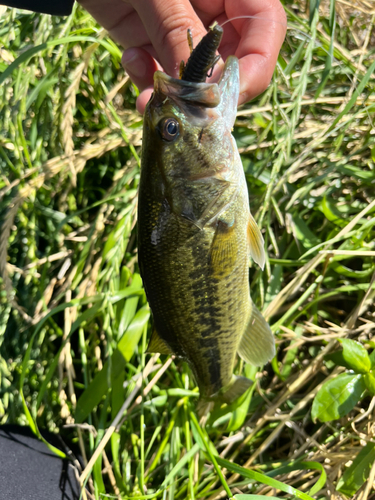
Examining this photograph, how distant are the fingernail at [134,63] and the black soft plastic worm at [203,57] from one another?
2.31ft

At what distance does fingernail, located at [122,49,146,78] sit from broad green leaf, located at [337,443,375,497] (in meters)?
2.38

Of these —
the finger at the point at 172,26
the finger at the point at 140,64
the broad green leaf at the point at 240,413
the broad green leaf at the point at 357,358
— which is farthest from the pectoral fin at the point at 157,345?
the finger at the point at 140,64

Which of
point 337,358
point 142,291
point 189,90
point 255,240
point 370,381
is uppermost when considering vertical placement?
point 189,90

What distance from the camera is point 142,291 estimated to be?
8.07ft

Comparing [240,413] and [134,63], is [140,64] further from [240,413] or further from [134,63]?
[240,413]

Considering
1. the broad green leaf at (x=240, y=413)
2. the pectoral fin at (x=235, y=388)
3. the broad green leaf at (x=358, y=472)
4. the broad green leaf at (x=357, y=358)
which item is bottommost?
the broad green leaf at (x=358, y=472)

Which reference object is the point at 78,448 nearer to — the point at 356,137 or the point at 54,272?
the point at 54,272

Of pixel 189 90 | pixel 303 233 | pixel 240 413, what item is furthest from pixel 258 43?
pixel 240 413

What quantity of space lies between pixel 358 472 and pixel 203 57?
6.97 feet

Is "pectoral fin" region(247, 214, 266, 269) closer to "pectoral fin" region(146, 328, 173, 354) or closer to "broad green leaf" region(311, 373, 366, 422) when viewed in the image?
"pectoral fin" region(146, 328, 173, 354)

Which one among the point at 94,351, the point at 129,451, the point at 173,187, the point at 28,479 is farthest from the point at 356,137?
the point at 28,479

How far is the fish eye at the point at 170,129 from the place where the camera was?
5.41 feet

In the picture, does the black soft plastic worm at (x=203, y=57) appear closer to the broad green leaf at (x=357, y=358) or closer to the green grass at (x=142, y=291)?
the green grass at (x=142, y=291)

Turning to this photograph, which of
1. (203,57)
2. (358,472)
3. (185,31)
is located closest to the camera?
(203,57)
